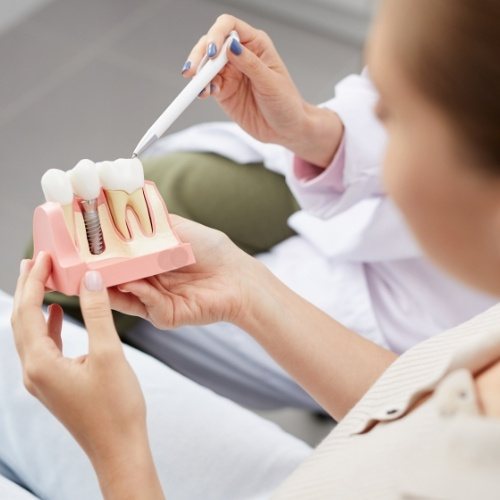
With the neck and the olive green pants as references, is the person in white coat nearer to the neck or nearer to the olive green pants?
the olive green pants

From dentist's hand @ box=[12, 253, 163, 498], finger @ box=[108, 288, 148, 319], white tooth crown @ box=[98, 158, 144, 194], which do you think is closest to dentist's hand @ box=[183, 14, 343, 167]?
white tooth crown @ box=[98, 158, 144, 194]

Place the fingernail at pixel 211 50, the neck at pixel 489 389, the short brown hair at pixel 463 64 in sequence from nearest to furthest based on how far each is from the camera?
1. the short brown hair at pixel 463 64
2. the neck at pixel 489 389
3. the fingernail at pixel 211 50

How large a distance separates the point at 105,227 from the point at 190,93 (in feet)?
0.60

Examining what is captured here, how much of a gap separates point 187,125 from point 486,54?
1.72 m

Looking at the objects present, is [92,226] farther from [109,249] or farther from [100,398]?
[100,398]

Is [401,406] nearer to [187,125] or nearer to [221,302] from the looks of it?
[221,302]

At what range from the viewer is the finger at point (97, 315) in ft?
2.33

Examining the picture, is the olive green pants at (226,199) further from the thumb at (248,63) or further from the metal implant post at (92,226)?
the metal implant post at (92,226)

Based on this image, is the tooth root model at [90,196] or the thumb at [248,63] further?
the thumb at [248,63]

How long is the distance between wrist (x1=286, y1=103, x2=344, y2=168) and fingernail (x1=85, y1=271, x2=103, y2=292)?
44cm

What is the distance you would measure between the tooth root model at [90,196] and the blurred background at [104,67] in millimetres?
989

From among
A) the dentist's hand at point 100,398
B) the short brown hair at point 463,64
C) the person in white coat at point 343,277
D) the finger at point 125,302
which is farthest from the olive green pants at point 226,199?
the short brown hair at point 463,64

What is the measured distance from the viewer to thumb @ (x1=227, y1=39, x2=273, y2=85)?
3.24 ft

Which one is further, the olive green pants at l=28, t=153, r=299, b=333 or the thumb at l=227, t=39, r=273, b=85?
the olive green pants at l=28, t=153, r=299, b=333
